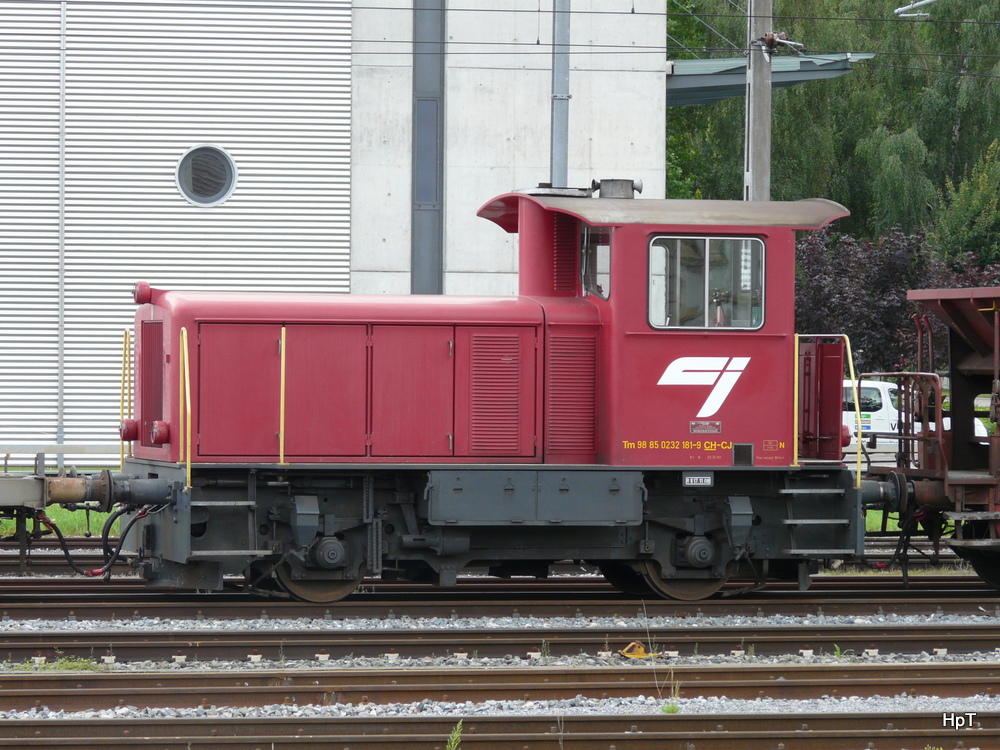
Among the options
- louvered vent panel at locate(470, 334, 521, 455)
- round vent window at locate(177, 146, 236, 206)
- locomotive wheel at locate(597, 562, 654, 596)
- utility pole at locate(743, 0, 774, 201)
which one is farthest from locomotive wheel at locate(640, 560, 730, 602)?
round vent window at locate(177, 146, 236, 206)

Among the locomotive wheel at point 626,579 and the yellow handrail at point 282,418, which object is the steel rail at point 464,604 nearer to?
the locomotive wheel at point 626,579

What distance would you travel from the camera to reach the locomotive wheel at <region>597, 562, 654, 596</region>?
10.7 metres

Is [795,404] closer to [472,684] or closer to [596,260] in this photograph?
[596,260]

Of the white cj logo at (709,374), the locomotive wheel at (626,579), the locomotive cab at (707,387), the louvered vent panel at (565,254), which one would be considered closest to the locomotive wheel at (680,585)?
the locomotive cab at (707,387)

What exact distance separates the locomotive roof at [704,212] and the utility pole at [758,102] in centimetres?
603

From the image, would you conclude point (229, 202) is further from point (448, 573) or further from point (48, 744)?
point (48, 744)

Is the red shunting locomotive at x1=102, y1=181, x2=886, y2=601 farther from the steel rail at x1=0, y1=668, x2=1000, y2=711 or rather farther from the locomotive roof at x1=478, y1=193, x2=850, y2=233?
the steel rail at x1=0, y1=668, x2=1000, y2=711

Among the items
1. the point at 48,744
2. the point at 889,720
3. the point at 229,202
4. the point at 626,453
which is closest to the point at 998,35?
the point at 229,202

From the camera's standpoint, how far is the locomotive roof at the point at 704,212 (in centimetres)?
968

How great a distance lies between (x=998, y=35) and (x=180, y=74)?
24.2 meters

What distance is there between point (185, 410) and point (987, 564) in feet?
24.4

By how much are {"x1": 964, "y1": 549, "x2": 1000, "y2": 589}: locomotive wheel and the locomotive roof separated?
3704 millimetres

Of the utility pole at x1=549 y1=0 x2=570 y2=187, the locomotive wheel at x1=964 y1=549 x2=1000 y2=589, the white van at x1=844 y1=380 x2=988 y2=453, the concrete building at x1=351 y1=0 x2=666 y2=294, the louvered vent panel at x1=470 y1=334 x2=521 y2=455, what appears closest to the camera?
the louvered vent panel at x1=470 y1=334 x2=521 y2=455

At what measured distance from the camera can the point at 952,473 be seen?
1112 centimetres
